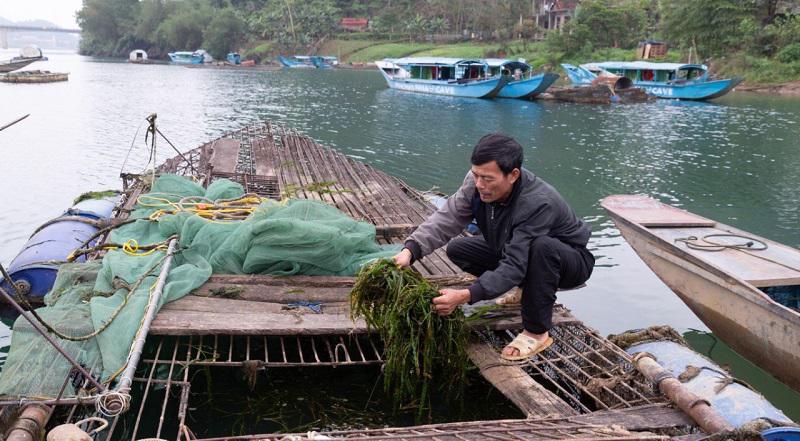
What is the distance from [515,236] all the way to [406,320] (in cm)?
83

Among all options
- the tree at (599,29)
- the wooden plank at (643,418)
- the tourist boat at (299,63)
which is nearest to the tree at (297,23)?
the tourist boat at (299,63)

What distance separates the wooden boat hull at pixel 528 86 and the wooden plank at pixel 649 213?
2337 centimetres

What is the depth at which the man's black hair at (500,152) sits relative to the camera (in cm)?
355

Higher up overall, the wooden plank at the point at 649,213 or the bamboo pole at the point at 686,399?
the wooden plank at the point at 649,213

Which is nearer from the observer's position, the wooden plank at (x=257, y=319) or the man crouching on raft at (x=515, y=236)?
the man crouching on raft at (x=515, y=236)

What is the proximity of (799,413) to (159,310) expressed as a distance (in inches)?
205

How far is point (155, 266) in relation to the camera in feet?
15.6

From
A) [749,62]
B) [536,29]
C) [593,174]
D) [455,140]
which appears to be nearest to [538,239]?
[593,174]

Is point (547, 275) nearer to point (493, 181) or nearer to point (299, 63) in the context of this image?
point (493, 181)

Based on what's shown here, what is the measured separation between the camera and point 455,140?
64.2 ft

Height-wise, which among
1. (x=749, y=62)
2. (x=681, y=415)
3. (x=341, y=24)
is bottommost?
(x=681, y=415)

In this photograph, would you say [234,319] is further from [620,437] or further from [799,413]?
[799,413]

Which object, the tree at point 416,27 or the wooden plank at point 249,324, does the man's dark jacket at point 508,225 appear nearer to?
the wooden plank at point 249,324

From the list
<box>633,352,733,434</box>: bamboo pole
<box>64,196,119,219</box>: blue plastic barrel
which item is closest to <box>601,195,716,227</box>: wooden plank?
<box>633,352,733,434</box>: bamboo pole
